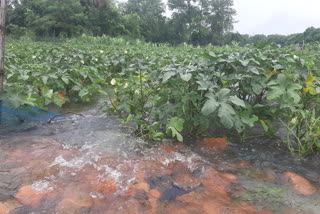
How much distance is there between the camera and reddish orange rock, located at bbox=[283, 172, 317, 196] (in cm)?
171

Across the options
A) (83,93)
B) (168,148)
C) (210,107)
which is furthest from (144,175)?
(83,93)

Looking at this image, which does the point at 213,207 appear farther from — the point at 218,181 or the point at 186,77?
the point at 186,77

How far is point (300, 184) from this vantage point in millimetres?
1802

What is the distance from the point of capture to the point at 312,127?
2072 millimetres

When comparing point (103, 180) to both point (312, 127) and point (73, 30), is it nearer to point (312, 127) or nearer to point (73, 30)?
point (312, 127)

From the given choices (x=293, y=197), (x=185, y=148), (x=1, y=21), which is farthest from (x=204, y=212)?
(x=1, y=21)

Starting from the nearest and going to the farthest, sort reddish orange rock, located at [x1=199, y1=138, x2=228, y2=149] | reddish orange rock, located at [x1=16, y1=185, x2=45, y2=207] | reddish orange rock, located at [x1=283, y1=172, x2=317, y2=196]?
reddish orange rock, located at [x1=16, y1=185, x2=45, y2=207]
reddish orange rock, located at [x1=283, y1=172, x2=317, y2=196]
reddish orange rock, located at [x1=199, y1=138, x2=228, y2=149]

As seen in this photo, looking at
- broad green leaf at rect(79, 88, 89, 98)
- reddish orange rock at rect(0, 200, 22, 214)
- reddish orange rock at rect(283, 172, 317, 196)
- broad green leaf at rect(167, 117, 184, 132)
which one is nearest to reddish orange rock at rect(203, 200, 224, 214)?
reddish orange rock at rect(283, 172, 317, 196)

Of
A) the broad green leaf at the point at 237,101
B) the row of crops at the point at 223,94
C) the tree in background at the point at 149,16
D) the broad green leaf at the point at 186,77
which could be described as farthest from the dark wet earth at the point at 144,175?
the tree in background at the point at 149,16

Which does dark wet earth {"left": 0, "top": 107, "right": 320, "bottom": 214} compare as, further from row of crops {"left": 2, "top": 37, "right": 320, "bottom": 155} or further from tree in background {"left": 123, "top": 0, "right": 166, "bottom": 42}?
tree in background {"left": 123, "top": 0, "right": 166, "bottom": 42}

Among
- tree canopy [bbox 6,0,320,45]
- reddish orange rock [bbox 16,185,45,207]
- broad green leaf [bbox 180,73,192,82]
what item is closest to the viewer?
reddish orange rock [bbox 16,185,45,207]

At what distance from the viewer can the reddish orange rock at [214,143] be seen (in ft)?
7.95

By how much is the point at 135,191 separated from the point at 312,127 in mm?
1536

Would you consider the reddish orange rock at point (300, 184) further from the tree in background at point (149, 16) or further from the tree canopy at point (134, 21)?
the tree in background at point (149, 16)
